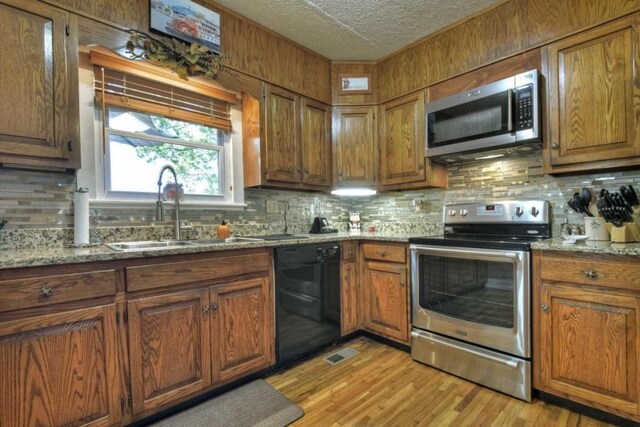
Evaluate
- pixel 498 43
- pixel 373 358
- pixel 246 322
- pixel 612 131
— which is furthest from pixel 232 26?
pixel 373 358

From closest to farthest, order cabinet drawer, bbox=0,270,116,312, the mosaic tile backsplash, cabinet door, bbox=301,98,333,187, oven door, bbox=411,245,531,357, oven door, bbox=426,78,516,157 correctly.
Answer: cabinet drawer, bbox=0,270,116,312, the mosaic tile backsplash, oven door, bbox=411,245,531,357, oven door, bbox=426,78,516,157, cabinet door, bbox=301,98,333,187

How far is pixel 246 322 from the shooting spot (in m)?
1.89

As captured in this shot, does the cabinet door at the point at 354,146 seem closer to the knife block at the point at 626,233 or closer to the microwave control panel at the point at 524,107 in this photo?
the microwave control panel at the point at 524,107

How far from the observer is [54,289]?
4.16 feet

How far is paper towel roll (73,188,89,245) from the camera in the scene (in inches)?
67.3

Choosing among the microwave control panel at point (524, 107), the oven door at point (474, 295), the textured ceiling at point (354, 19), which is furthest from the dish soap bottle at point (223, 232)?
the microwave control panel at point (524, 107)

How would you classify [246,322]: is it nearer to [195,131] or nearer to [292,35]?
[195,131]

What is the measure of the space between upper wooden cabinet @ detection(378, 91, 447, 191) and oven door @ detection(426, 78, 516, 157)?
126 mm

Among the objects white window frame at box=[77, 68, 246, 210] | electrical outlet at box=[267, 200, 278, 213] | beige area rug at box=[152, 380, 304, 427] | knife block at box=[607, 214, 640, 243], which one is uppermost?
white window frame at box=[77, 68, 246, 210]

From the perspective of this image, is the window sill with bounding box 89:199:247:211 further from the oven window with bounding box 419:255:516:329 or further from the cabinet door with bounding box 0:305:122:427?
the oven window with bounding box 419:255:516:329

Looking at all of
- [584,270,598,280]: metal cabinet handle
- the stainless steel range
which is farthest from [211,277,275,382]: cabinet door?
[584,270,598,280]: metal cabinet handle

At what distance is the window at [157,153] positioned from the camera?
2010 millimetres

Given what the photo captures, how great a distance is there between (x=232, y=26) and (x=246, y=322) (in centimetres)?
204

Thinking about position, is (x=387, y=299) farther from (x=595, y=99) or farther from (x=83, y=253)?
(x=83, y=253)
